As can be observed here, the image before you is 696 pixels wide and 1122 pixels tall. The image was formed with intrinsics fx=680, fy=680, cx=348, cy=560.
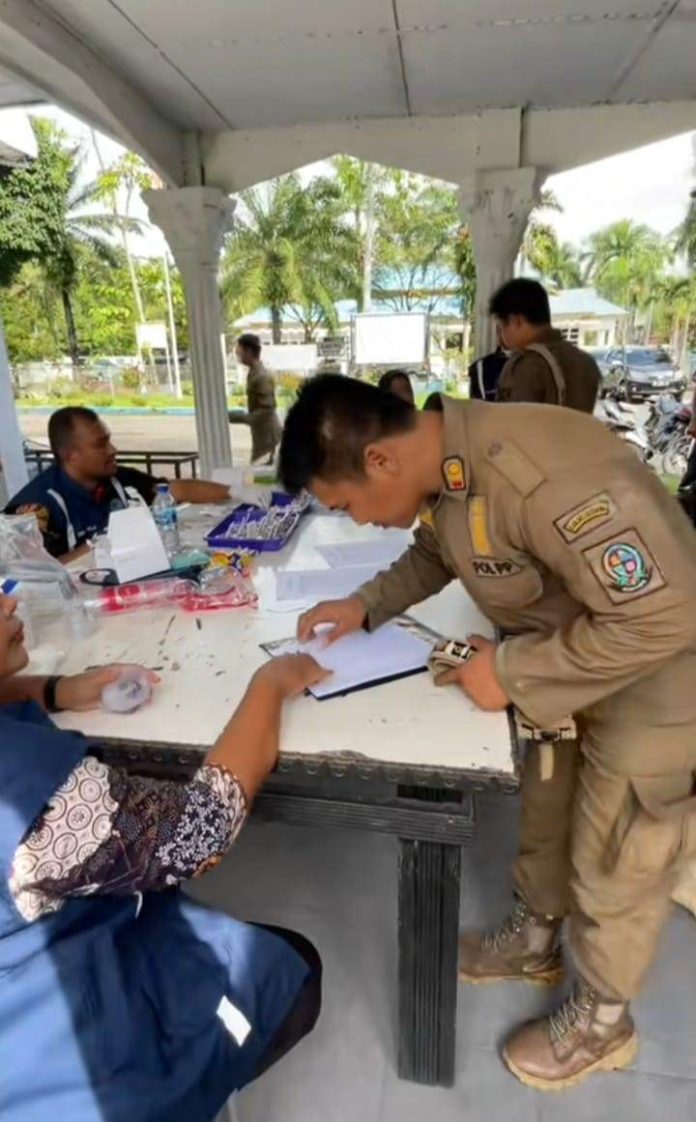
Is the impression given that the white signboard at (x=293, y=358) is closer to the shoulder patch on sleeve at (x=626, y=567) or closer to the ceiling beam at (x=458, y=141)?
the ceiling beam at (x=458, y=141)

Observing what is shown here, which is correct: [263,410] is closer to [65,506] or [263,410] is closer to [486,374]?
[486,374]

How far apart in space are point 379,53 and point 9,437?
301cm

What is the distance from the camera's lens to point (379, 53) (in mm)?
2842

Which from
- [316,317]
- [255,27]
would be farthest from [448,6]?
[316,317]

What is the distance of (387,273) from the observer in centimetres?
1462

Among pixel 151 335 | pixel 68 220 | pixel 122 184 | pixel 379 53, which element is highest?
pixel 122 184

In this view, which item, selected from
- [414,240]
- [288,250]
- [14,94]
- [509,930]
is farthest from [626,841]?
[414,240]

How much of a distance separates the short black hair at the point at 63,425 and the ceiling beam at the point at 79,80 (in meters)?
1.37

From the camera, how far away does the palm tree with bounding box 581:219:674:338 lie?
19.7 metres

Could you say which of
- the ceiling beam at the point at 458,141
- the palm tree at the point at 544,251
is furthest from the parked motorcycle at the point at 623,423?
the palm tree at the point at 544,251

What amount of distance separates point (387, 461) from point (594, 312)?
19.2 metres

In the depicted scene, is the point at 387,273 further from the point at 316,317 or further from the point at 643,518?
the point at 643,518

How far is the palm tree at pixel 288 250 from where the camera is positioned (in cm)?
1309

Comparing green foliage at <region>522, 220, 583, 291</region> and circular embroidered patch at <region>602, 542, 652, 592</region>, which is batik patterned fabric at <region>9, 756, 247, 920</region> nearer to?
circular embroidered patch at <region>602, 542, 652, 592</region>
